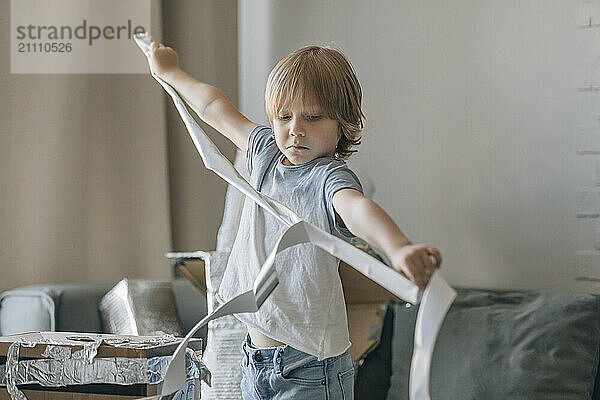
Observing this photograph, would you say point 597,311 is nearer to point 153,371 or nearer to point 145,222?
point 153,371

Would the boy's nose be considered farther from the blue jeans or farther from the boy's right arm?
the blue jeans

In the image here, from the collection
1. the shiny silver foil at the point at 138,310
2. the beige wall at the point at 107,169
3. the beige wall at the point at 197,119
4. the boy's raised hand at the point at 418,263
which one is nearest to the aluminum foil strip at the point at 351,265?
the boy's raised hand at the point at 418,263

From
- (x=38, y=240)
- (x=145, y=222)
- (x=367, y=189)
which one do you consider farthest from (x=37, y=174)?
(x=367, y=189)

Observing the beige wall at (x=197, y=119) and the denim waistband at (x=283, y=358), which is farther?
the beige wall at (x=197, y=119)

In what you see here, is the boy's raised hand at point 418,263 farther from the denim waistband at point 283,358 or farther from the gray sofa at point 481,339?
the gray sofa at point 481,339

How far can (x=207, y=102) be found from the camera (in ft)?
3.95

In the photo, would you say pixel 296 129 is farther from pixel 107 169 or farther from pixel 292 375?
pixel 107 169

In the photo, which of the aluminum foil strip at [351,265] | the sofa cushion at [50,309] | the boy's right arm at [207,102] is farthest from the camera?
the sofa cushion at [50,309]

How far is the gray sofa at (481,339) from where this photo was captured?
1.58 meters

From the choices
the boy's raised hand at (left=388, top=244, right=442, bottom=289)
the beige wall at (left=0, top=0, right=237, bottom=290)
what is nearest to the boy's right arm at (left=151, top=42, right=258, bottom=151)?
the boy's raised hand at (left=388, top=244, right=442, bottom=289)

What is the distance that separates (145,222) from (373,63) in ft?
2.52

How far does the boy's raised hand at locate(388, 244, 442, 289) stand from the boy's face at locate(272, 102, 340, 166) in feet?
1.00

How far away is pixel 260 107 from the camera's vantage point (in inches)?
93.8

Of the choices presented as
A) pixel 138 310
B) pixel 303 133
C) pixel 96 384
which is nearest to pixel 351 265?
pixel 303 133
